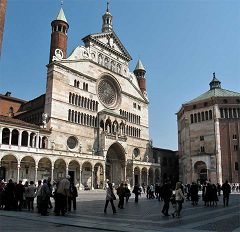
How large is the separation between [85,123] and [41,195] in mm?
33400

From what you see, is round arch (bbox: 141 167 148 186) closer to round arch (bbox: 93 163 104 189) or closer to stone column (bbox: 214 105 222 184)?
round arch (bbox: 93 163 104 189)

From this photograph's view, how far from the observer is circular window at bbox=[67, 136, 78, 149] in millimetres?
45219

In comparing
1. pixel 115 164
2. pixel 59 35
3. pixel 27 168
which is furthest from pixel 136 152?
pixel 59 35

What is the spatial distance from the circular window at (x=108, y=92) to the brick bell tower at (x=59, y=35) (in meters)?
9.07

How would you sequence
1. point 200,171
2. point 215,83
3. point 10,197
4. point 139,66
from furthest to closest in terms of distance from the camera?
point 215,83, point 139,66, point 200,171, point 10,197

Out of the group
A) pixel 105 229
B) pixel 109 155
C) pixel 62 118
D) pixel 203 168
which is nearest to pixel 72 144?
pixel 62 118

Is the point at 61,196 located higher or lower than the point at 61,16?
lower

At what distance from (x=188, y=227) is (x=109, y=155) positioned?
42044 mm

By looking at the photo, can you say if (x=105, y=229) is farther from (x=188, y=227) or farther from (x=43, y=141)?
(x=43, y=141)

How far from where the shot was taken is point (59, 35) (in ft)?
158

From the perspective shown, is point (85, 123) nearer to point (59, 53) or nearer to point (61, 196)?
point (59, 53)

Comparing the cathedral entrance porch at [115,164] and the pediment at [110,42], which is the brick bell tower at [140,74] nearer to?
the pediment at [110,42]

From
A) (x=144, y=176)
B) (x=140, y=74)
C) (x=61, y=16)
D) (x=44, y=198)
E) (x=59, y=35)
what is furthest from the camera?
(x=140, y=74)

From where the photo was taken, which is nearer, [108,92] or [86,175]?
[86,175]
